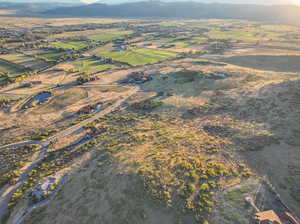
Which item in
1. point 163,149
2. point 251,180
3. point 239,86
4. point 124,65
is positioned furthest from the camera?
point 124,65

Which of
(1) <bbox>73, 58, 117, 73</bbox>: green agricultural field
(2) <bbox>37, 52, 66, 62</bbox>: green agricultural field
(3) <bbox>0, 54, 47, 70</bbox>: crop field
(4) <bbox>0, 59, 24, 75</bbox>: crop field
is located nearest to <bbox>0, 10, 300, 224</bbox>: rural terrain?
(1) <bbox>73, 58, 117, 73</bbox>: green agricultural field

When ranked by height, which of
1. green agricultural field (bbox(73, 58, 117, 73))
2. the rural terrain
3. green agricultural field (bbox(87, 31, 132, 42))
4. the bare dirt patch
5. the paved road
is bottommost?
the paved road

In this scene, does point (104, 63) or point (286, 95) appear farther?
point (104, 63)

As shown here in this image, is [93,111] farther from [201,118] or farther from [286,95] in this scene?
[286,95]

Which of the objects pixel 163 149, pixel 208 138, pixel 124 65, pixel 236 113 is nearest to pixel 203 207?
pixel 163 149

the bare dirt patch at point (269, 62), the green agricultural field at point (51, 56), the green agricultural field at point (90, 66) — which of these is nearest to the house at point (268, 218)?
the bare dirt patch at point (269, 62)

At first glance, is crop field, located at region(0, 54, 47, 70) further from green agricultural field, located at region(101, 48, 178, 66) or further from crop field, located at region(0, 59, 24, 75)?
green agricultural field, located at region(101, 48, 178, 66)
